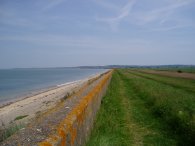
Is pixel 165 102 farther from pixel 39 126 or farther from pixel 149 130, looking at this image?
pixel 39 126

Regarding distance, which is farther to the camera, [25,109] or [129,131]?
[25,109]

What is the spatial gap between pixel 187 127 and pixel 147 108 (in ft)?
12.2

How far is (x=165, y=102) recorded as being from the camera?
373 inches

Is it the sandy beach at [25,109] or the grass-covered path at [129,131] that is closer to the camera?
the grass-covered path at [129,131]

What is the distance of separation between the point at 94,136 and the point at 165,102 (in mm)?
4664

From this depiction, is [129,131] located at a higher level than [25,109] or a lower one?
higher

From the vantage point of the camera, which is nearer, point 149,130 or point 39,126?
point 39,126

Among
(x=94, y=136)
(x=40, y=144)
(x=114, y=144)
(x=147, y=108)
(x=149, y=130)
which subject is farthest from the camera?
(x=147, y=108)

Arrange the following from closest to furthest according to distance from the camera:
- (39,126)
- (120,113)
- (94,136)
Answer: (39,126)
(94,136)
(120,113)

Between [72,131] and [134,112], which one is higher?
[72,131]

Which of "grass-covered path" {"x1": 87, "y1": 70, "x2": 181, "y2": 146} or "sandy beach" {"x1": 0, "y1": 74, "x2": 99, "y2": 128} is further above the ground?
"grass-covered path" {"x1": 87, "y1": 70, "x2": 181, "y2": 146}

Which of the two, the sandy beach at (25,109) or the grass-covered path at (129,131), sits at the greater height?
the grass-covered path at (129,131)

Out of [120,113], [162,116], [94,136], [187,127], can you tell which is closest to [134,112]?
[120,113]

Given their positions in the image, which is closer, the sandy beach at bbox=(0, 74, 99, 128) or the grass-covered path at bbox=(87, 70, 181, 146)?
the grass-covered path at bbox=(87, 70, 181, 146)
